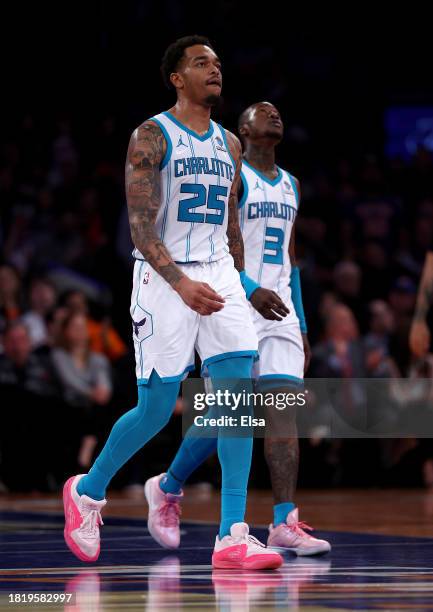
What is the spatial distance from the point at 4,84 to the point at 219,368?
9.67 m

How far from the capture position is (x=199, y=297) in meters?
4.55

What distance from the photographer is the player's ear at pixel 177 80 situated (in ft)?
16.5

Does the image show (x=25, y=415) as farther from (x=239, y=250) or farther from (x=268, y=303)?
(x=239, y=250)

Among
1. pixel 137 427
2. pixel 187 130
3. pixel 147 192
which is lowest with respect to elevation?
pixel 137 427

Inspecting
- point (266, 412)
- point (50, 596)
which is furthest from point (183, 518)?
point (50, 596)

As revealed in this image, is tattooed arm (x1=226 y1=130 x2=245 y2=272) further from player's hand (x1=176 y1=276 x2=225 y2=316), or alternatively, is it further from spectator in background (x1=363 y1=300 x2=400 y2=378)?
spectator in background (x1=363 y1=300 x2=400 y2=378)

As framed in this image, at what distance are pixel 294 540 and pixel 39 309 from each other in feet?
19.6

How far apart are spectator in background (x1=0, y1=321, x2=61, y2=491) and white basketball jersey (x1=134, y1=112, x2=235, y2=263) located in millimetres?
5637

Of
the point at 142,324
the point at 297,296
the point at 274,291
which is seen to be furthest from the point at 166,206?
the point at 297,296

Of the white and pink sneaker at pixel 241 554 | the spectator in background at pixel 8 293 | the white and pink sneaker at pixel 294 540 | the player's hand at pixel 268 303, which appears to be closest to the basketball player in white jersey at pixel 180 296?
the white and pink sneaker at pixel 241 554

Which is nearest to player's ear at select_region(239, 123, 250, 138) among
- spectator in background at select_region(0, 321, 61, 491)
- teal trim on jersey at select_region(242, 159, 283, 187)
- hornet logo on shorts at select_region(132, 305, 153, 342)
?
teal trim on jersey at select_region(242, 159, 283, 187)

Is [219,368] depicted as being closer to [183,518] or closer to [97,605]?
[97,605]

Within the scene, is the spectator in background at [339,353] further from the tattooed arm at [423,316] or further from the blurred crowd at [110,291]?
the tattooed arm at [423,316]

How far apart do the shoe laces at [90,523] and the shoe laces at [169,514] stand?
2.43 ft
